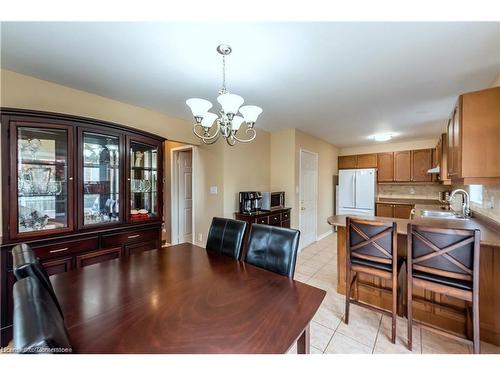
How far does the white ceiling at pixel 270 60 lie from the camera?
4.75 ft

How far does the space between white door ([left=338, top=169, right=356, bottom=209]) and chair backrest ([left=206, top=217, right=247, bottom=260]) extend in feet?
13.7

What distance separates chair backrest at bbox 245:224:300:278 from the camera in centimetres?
152

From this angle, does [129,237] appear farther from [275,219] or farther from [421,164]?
[421,164]

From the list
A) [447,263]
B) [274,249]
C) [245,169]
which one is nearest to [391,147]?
[245,169]

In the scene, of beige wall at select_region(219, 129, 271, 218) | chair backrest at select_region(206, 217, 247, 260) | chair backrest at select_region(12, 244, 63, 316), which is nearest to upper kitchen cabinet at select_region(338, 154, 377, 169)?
beige wall at select_region(219, 129, 271, 218)

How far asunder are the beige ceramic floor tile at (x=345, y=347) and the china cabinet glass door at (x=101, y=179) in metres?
2.41

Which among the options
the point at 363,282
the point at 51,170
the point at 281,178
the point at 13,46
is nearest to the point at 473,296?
the point at 363,282

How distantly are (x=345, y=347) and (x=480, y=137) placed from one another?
203 cm

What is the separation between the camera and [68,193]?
6.61 ft

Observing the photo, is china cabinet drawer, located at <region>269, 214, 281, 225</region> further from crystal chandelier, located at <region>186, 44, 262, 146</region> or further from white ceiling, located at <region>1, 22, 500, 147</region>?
crystal chandelier, located at <region>186, 44, 262, 146</region>

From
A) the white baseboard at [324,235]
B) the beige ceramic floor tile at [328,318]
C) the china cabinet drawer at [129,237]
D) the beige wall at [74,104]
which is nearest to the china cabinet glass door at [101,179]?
the china cabinet drawer at [129,237]

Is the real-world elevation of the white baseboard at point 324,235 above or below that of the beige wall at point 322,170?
below

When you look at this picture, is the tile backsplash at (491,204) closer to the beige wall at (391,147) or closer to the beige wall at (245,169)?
the beige wall at (391,147)

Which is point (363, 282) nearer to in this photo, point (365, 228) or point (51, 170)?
point (365, 228)
